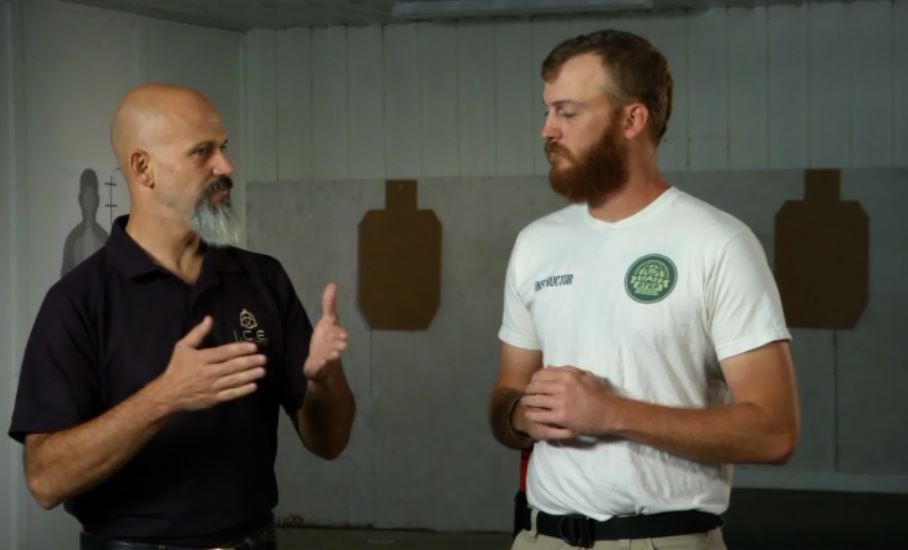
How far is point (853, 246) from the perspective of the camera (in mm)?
6117

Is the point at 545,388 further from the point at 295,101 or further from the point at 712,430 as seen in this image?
the point at 295,101

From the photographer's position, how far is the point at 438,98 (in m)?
6.60

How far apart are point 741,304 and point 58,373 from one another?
4.54 ft

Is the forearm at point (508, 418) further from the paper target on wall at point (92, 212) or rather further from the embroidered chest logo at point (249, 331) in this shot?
the paper target on wall at point (92, 212)

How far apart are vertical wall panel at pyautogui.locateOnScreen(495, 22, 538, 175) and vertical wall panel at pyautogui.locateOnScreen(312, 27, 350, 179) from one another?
0.93 metres

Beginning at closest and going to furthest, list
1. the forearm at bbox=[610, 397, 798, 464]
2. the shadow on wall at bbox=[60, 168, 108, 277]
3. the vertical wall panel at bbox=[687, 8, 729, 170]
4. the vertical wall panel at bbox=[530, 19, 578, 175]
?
the forearm at bbox=[610, 397, 798, 464] → the shadow on wall at bbox=[60, 168, 108, 277] → the vertical wall panel at bbox=[687, 8, 729, 170] → the vertical wall panel at bbox=[530, 19, 578, 175]

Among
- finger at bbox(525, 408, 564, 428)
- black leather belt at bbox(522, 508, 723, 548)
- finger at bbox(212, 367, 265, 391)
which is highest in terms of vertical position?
finger at bbox(212, 367, 265, 391)

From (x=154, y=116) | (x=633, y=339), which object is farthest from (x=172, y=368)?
(x=633, y=339)

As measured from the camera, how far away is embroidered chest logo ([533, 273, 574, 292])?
2.36 m

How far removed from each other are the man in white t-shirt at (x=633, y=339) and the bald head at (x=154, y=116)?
A: 0.82 meters

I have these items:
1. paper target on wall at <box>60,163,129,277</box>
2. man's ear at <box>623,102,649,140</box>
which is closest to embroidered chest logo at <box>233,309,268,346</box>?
man's ear at <box>623,102,649,140</box>

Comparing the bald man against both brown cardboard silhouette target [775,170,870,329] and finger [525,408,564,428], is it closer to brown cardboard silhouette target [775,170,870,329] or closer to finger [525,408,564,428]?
finger [525,408,564,428]

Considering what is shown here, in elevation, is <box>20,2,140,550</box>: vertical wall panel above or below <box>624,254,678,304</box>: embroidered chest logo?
above

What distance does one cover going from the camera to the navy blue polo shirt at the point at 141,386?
2330 millimetres
